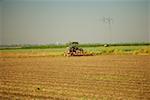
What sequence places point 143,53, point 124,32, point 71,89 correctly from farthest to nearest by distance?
1. point 143,53
2. point 124,32
3. point 71,89

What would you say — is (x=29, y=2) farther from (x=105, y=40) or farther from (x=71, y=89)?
(x=71, y=89)

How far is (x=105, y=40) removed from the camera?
6.37 metres

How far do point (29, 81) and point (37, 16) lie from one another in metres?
2.69

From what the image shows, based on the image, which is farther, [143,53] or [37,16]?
[143,53]

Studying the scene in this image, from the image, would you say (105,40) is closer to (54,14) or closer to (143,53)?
(54,14)

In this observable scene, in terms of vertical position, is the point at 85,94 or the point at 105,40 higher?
the point at 105,40

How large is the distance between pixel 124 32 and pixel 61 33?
141 centimetres

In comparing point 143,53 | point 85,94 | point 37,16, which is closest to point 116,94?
point 85,94

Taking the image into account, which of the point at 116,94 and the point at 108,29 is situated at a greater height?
the point at 108,29

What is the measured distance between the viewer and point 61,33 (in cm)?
635

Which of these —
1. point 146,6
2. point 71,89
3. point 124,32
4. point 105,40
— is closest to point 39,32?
point 105,40

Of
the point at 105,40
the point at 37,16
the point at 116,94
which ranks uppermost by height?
the point at 37,16

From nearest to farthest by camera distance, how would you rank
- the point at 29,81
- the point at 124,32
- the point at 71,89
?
the point at 71,89
the point at 29,81
the point at 124,32

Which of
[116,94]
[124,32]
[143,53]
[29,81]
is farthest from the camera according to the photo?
[143,53]
